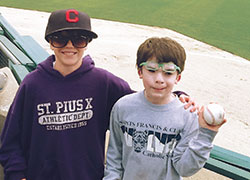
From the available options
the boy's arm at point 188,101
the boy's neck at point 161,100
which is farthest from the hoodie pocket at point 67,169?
the boy's arm at point 188,101

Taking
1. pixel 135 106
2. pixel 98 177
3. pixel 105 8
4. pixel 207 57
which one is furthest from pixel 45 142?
pixel 105 8

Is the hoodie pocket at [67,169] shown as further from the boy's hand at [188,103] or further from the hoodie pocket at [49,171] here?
the boy's hand at [188,103]

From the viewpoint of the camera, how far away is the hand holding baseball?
1337mm

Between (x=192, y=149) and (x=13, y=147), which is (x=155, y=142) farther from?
(x=13, y=147)

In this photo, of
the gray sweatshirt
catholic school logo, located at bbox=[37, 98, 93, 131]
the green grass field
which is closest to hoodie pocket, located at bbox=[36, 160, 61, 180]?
catholic school logo, located at bbox=[37, 98, 93, 131]

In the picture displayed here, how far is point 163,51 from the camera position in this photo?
1552 millimetres

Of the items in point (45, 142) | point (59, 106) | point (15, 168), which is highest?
point (59, 106)

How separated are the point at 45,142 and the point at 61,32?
1.83 ft

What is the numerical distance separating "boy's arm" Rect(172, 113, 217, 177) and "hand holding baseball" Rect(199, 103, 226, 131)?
2cm

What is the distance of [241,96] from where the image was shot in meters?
5.29

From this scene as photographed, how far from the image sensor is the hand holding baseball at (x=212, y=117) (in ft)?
4.39

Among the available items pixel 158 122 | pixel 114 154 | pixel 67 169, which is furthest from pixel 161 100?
Result: pixel 67 169

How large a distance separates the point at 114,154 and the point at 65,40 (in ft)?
2.01

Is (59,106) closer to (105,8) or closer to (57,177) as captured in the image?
(57,177)
